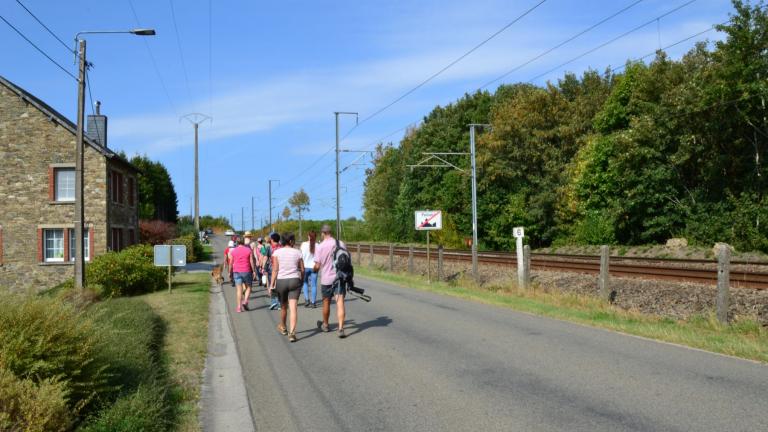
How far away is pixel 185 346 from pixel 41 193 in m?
25.6

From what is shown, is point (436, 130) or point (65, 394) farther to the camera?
point (436, 130)

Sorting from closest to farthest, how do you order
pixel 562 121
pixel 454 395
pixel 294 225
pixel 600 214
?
pixel 454 395 < pixel 600 214 < pixel 562 121 < pixel 294 225

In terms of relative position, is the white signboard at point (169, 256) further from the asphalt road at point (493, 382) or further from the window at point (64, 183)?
the window at point (64, 183)

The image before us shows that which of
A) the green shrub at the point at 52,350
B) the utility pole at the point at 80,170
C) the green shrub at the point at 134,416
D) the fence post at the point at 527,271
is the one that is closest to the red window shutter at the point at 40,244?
the utility pole at the point at 80,170

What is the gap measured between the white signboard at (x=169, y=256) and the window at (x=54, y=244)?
49.2ft

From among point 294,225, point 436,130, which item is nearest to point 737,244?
point 436,130

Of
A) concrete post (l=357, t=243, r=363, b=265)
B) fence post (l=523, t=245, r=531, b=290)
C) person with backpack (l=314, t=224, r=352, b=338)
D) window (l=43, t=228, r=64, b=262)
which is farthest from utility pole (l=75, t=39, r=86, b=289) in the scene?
concrete post (l=357, t=243, r=363, b=265)

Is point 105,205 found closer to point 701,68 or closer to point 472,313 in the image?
point 472,313

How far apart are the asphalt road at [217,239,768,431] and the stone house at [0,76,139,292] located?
932 inches

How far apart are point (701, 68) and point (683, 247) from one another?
8338 millimetres

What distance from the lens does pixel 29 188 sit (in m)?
32.3

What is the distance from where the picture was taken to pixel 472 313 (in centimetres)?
1431

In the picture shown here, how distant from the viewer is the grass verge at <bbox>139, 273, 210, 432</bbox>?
267 inches

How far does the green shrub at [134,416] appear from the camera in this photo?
17.4 ft
